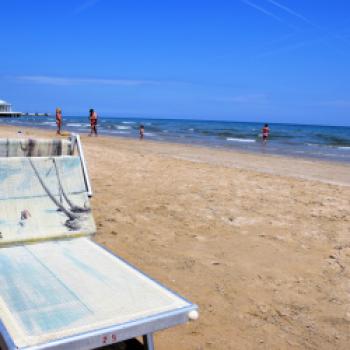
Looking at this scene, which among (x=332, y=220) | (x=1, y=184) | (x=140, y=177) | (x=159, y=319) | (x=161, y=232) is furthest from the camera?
(x=140, y=177)

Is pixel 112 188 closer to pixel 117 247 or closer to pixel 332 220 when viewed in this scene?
pixel 117 247

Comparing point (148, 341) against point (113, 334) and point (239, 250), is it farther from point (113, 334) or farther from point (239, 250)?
point (239, 250)

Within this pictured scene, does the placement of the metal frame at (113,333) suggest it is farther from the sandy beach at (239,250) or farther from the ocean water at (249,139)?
the ocean water at (249,139)

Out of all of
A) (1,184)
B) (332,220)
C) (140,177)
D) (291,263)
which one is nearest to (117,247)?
(1,184)

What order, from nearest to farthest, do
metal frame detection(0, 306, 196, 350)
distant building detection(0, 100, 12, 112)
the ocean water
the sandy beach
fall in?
metal frame detection(0, 306, 196, 350)
the sandy beach
distant building detection(0, 100, 12, 112)
the ocean water

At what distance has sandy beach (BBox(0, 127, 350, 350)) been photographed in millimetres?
3160

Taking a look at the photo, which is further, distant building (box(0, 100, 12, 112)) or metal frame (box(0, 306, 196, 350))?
distant building (box(0, 100, 12, 112))

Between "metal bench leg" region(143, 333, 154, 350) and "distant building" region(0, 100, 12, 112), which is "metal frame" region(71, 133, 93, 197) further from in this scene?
"distant building" region(0, 100, 12, 112)

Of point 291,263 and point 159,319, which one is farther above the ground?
point 159,319

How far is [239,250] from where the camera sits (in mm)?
4566

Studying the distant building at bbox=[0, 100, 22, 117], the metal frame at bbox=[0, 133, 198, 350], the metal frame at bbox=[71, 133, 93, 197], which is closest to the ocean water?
the distant building at bbox=[0, 100, 22, 117]

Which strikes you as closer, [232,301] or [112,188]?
[232,301]

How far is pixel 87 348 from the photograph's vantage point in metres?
2.06

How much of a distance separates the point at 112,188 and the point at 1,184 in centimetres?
309
